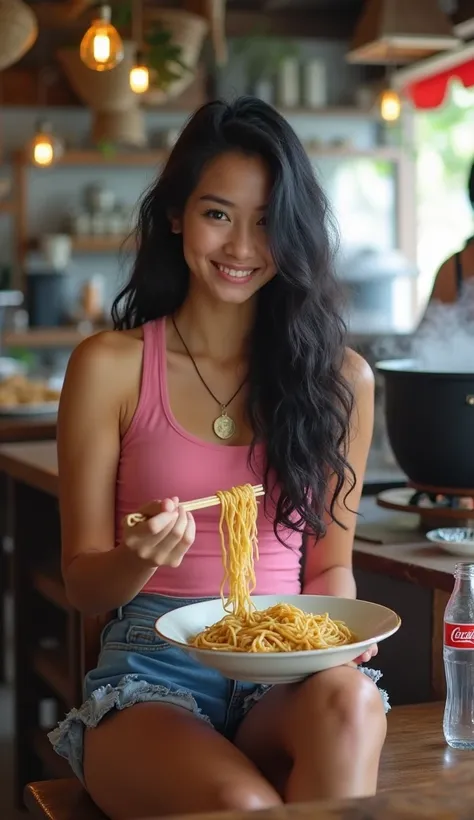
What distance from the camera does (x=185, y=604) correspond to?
200cm

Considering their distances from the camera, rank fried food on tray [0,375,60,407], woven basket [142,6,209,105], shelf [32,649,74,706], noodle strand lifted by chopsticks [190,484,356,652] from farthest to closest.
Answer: woven basket [142,6,209,105] < fried food on tray [0,375,60,407] < shelf [32,649,74,706] < noodle strand lifted by chopsticks [190,484,356,652]

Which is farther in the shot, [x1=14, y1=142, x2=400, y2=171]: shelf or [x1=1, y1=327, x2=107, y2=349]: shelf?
[x1=14, y1=142, x2=400, y2=171]: shelf

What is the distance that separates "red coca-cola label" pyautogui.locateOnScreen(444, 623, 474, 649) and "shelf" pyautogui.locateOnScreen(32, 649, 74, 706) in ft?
4.61

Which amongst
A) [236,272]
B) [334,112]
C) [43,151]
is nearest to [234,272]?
[236,272]

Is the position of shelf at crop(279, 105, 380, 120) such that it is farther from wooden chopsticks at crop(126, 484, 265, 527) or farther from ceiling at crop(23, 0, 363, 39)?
wooden chopsticks at crop(126, 484, 265, 527)

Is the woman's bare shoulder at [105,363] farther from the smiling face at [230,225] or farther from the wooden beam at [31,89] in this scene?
the wooden beam at [31,89]

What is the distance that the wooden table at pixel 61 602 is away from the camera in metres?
2.28

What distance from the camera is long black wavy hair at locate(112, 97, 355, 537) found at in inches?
81.4

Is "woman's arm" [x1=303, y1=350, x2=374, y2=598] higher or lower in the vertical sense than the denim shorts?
higher

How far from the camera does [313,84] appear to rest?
27.6ft

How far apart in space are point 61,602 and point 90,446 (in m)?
1.29

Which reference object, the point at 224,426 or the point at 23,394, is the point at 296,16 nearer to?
the point at 23,394

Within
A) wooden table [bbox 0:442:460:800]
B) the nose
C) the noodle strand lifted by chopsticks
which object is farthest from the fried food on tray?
the noodle strand lifted by chopsticks

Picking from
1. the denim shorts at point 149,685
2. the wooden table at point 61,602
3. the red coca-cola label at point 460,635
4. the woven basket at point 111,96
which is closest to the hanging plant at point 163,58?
the woven basket at point 111,96
